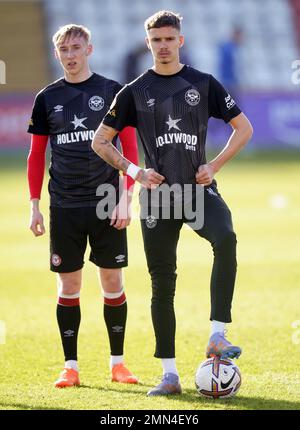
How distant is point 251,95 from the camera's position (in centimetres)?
2798

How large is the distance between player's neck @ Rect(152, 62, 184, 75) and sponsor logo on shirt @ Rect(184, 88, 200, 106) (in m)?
0.18

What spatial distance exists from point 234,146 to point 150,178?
2.03ft

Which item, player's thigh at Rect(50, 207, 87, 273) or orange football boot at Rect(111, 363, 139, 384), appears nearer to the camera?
orange football boot at Rect(111, 363, 139, 384)

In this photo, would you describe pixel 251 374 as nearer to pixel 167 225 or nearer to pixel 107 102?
pixel 167 225

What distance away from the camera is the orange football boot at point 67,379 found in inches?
270

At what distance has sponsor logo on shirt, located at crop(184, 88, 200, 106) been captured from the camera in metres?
6.59

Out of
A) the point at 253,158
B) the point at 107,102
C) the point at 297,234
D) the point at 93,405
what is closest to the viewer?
the point at 93,405

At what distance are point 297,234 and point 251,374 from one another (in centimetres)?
753

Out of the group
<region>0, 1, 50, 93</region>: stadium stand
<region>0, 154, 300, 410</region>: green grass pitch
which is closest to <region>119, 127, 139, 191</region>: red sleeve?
<region>0, 154, 300, 410</region>: green grass pitch

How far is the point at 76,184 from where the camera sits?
A: 7.09 metres

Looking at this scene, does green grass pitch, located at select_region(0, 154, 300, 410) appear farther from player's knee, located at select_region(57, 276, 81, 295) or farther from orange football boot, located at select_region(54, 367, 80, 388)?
player's knee, located at select_region(57, 276, 81, 295)

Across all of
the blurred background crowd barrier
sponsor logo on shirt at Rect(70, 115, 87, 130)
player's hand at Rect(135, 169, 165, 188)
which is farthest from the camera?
the blurred background crowd barrier
